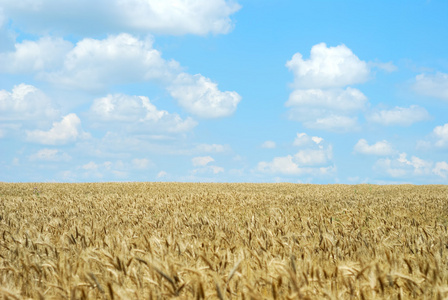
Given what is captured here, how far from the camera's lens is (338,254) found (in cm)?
354

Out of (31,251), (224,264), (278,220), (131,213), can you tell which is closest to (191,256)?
(224,264)

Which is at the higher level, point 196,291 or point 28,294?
point 196,291

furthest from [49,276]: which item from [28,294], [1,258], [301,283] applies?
[301,283]

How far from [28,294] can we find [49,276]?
252 millimetres

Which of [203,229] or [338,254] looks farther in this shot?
[203,229]

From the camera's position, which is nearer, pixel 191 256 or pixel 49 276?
pixel 49 276

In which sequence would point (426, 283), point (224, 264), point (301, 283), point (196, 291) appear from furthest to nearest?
point (224, 264) < point (426, 283) < point (301, 283) < point (196, 291)

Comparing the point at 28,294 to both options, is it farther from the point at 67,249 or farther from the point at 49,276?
the point at 67,249

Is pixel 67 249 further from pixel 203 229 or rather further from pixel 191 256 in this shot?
pixel 203 229

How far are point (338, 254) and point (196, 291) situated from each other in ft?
6.10

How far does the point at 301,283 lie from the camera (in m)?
2.34

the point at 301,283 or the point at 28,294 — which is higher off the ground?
the point at 301,283

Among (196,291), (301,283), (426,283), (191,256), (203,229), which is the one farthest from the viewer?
(203,229)

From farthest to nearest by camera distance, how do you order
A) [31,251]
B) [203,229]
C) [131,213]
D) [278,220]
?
[131,213]
[278,220]
[203,229]
[31,251]
